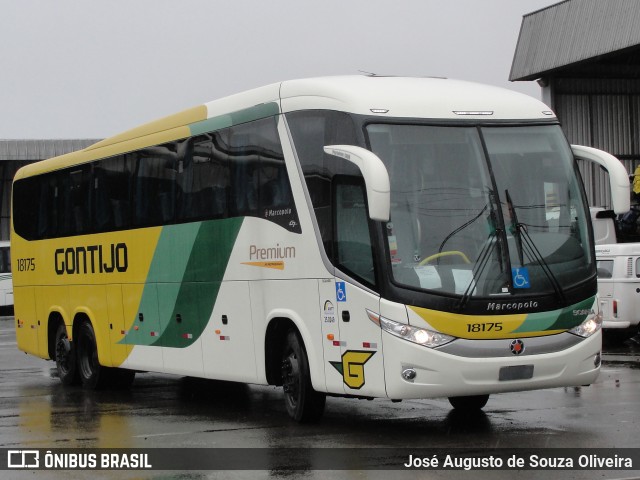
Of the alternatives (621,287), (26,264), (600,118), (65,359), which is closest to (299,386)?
(65,359)

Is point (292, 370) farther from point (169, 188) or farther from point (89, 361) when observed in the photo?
point (89, 361)

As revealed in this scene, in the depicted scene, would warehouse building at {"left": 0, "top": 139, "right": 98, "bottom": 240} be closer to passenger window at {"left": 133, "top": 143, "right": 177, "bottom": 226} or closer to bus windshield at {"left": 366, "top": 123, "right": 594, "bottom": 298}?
passenger window at {"left": 133, "top": 143, "right": 177, "bottom": 226}

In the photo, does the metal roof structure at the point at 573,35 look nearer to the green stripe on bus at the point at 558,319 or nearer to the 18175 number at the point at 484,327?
the green stripe on bus at the point at 558,319

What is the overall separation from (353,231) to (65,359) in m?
8.10

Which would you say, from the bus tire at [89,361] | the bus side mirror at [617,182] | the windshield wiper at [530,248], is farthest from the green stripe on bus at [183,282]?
the bus side mirror at [617,182]

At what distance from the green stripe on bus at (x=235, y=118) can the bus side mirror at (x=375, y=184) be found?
2.18m

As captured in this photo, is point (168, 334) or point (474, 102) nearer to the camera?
point (474, 102)

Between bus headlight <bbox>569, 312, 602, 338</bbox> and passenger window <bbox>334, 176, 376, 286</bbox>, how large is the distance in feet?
6.35

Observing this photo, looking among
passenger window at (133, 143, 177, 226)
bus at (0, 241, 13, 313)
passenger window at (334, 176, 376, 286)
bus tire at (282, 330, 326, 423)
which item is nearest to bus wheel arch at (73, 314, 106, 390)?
passenger window at (133, 143, 177, 226)

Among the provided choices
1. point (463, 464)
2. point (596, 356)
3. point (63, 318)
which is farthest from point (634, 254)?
point (463, 464)

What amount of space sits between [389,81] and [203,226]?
3.06m

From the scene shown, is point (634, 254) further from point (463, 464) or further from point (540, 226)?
point (463, 464)

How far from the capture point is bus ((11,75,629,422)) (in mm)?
11602

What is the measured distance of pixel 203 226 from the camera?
14.8 meters
